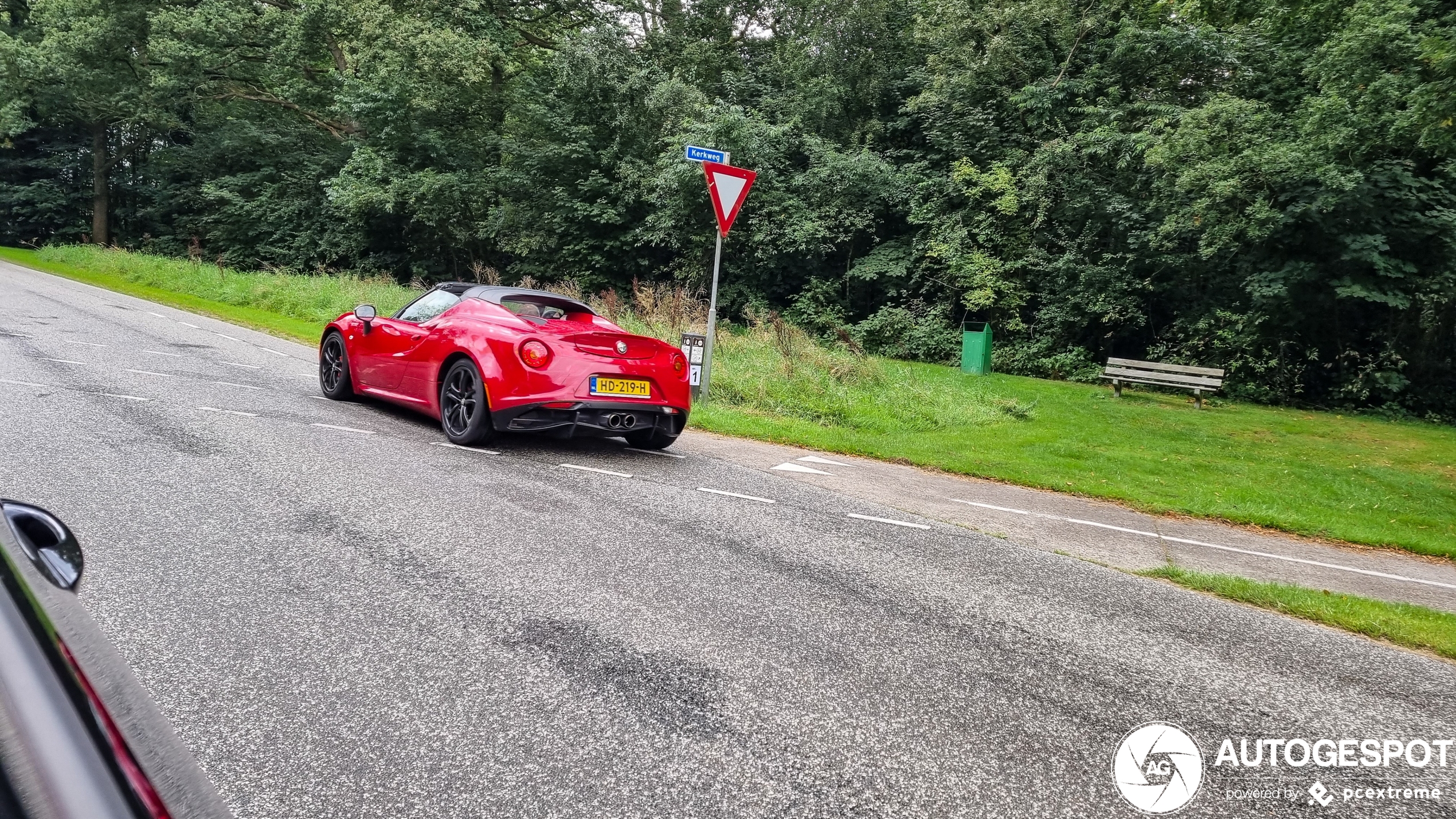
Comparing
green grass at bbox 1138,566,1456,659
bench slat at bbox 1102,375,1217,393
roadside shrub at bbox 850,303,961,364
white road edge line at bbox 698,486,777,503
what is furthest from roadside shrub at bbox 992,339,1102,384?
white road edge line at bbox 698,486,777,503

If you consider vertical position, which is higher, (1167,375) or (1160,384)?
(1167,375)

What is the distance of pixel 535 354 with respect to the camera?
657cm

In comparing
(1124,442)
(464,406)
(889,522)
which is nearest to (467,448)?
(464,406)

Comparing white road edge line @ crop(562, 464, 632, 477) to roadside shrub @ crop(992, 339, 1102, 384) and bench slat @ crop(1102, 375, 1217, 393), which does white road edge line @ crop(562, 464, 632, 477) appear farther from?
roadside shrub @ crop(992, 339, 1102, 384)

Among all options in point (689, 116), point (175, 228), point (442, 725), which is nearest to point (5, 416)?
point (442, 725)

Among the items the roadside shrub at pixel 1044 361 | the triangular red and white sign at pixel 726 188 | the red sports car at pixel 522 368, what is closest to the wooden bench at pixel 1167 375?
the roadside shrub at pixel 1044 361

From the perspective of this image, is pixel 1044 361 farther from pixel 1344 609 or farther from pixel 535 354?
pixel 535 354

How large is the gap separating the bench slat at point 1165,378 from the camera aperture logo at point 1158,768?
1583cm

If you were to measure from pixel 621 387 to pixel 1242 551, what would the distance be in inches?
197

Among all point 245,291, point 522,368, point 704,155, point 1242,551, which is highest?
point 704,155

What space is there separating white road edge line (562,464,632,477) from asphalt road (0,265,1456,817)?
0.87 ft

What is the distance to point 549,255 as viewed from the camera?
2930 centimetres

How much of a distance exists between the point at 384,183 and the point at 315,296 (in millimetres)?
11554

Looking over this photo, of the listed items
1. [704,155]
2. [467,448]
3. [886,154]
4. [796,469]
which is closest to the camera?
[467,448]
